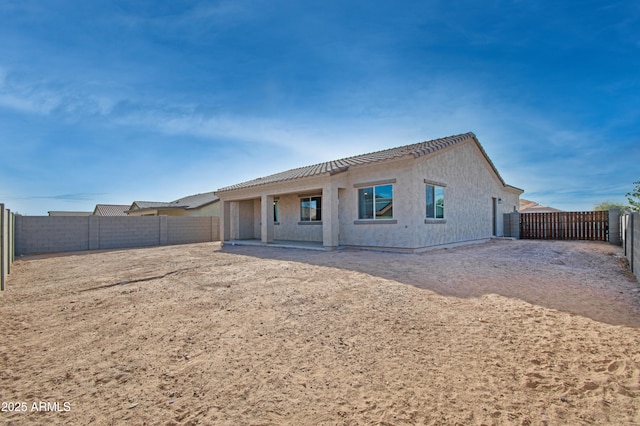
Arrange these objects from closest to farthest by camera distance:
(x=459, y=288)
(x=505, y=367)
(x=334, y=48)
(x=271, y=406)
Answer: (x=271, y=406)
(x=505, y=367)
(x=459, y=288)
(x=334, y=48)

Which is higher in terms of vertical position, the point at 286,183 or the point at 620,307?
the point at 286,183

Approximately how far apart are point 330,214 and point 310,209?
11.0ft

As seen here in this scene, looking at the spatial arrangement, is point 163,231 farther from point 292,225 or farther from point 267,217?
point 292,225

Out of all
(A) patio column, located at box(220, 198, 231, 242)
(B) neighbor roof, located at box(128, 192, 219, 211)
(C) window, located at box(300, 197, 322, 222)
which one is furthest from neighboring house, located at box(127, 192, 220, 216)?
(C) window, located at box(300, 197, 322, 222)

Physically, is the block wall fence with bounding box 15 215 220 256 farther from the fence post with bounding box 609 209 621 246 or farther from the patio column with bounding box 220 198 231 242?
the fence post with bounding box 609 209 621 246

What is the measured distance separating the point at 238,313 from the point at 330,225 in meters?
8.15

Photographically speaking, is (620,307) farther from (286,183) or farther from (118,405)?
(286,183)

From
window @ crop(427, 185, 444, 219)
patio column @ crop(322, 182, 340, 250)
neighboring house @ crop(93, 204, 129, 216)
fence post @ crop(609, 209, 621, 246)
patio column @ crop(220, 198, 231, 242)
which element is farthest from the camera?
→ neighboring house @ crop(93, 204, 129, 216)

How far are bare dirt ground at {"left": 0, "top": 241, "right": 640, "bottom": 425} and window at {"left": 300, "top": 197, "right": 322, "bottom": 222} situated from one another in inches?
351

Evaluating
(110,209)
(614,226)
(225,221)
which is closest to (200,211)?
(225,221)

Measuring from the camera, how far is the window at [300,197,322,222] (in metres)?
15.3

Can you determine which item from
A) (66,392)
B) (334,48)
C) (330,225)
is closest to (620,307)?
(66,392)

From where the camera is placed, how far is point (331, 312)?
4668mm

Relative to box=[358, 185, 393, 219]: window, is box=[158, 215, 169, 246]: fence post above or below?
below
